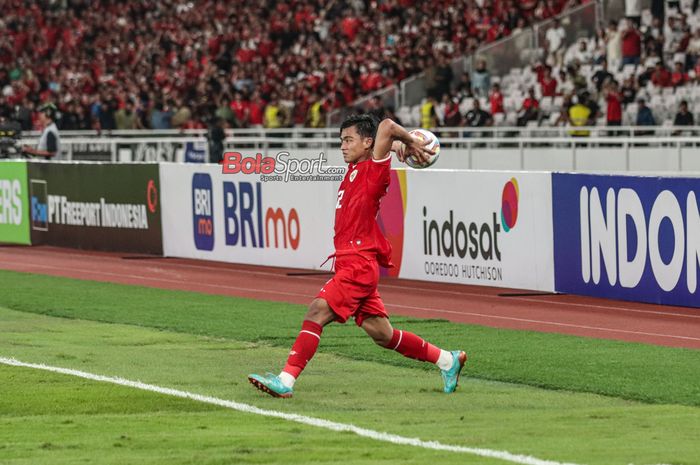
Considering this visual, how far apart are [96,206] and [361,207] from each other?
16.7 m

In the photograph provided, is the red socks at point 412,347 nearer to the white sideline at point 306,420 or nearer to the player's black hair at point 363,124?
the white sideline at point 306,420

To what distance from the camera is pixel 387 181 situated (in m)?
10.5

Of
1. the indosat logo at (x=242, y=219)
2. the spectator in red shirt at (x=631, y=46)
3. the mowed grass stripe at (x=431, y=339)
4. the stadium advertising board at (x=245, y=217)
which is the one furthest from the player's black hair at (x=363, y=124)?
the spectator in red shirt at (x=631, y=46)

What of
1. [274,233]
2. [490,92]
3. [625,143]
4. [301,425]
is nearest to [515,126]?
[490,92]

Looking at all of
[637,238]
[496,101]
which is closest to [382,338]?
[637,238]

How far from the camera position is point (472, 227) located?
63.9 feet

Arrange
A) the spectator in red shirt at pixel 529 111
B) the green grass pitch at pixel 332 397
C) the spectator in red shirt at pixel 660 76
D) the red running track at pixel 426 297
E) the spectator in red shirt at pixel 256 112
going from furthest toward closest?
the spectator in red shirt at pixel 256 112 < the spectator in red shirt at pixel 529 111 < the spectator in red shirt at pixel 660 76 < the red running track at pixel 426 297 < the green grass pitch at pixel 332 397

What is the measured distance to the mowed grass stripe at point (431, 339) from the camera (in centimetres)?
1115

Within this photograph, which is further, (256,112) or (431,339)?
(256,112)

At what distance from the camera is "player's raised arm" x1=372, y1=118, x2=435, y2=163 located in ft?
32.9

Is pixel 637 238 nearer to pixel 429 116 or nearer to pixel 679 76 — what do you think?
pixel 679 76

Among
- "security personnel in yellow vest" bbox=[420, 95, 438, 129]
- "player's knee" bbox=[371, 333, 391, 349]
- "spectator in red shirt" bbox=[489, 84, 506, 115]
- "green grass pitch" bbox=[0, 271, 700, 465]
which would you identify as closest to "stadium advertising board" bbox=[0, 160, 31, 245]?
"security personnel in yellow vest" bbox=[420, 95, 438, 129]

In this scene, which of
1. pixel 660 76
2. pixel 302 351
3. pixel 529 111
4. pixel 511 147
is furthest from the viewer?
pixel 529 111

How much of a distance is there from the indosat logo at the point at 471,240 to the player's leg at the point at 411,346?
8.50m
